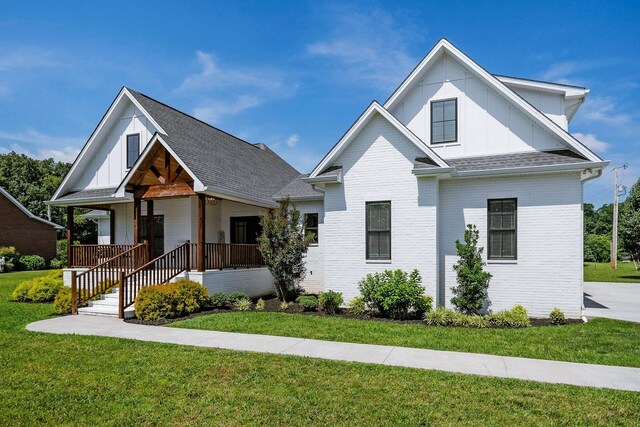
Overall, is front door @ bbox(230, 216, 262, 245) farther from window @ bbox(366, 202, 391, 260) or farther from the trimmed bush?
window @ bbox(366, 202, 391, 260)

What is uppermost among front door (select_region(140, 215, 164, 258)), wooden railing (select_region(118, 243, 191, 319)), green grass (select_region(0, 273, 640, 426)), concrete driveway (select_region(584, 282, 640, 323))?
front door (select_region(140, 215, 164, 258))

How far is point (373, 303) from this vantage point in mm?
11961

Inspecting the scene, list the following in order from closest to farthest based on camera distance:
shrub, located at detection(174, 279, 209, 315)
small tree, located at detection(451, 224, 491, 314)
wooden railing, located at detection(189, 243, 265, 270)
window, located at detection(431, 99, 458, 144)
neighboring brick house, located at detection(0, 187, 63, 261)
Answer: small tree, located at detection(451, 224, 491, 314), shrub, located at detection(174, 279, 209, 315), window, located at detection(431, 99, 458, 144), wooden railing, located at detection(189, 243, 265, 270), neighboring brick house, located at detection(0, 187, 63, 261)

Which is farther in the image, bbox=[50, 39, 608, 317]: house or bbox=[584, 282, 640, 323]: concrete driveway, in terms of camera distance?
bbox=[584, 282, 640, 323]: concrete driveway

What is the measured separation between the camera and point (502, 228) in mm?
11906

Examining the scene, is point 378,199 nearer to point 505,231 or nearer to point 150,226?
point 505,231

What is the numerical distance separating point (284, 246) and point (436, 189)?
17.2 feet

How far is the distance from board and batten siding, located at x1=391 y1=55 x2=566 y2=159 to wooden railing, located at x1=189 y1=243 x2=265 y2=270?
7748 millimetres

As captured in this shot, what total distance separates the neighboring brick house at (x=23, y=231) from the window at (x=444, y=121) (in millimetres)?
36306

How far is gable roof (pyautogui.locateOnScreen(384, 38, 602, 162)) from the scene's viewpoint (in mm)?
11359

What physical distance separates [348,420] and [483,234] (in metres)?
8.83

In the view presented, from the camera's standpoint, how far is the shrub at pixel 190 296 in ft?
39.0

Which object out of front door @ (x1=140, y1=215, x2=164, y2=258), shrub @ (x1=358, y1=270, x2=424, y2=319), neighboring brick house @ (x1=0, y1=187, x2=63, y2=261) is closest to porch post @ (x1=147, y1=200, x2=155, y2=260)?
front door @ (x1=140, y1=215, x2=164, y2=258)

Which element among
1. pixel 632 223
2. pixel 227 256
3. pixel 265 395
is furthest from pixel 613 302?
pixel 265 395
